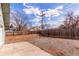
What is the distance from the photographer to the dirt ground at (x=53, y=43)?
1.35 m

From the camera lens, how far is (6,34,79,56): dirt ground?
1.35 m

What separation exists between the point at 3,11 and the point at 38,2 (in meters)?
0.31

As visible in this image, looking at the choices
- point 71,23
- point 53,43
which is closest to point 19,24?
point 53,43

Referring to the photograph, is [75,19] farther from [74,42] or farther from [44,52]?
[44,52]

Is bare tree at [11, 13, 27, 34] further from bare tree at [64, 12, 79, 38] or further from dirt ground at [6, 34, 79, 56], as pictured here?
bare tree at [64, 12, 79, 38]

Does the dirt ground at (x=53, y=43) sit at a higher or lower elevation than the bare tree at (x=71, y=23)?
lower

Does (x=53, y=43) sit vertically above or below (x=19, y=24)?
below

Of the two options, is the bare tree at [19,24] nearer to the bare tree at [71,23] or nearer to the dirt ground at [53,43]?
the dirt ground at [53,43]

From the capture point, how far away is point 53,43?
137 cm

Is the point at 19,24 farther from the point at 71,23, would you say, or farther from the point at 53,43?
the point at 71,23

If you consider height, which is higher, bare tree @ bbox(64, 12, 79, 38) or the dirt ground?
bare tree @ bbox(64, 12, 79, 38)

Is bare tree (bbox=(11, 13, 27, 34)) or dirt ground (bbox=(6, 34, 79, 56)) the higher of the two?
bare tree (bbox=(11, 13, 27, 34))

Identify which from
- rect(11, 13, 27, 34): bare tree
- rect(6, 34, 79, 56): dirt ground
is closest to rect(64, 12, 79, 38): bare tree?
rect(6, 34, 79, 56): dirt ground

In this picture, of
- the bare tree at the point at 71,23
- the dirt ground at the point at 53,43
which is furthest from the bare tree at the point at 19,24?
the bare tree at the point at 71,23
